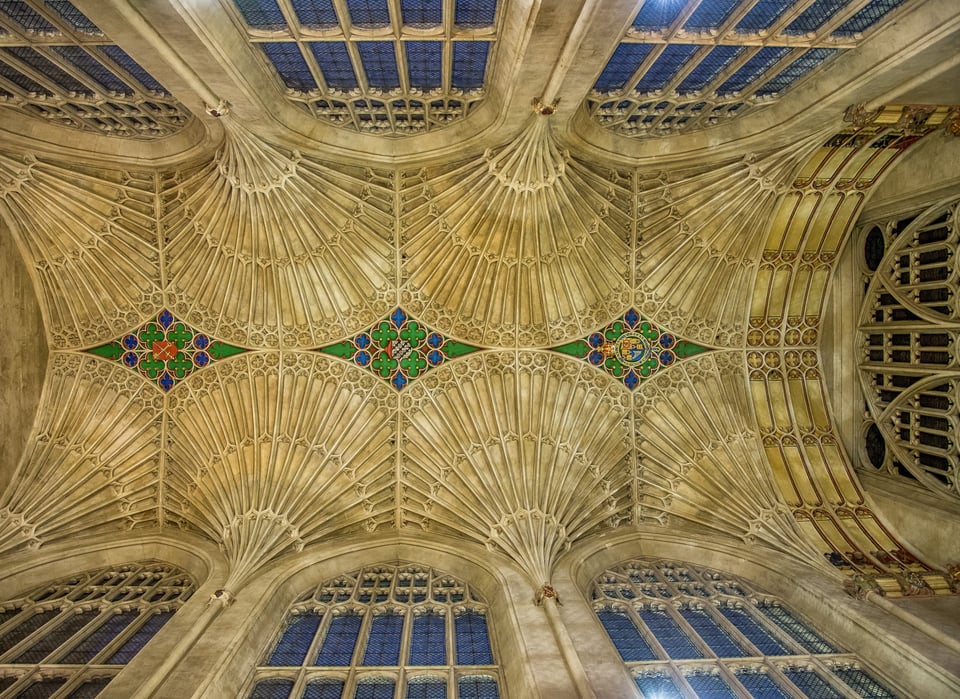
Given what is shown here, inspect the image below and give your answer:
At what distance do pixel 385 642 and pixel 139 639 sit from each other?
15.1 ft

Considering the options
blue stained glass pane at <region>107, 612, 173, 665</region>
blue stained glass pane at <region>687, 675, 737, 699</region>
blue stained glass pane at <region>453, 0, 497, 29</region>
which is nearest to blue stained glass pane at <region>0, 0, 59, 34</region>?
blue stained glass pane at <region>453, 0, 497, 29</region>

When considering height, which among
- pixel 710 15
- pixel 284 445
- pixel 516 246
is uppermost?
pixel 710 15

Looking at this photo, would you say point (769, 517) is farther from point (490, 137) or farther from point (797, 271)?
A: point (490, 137)

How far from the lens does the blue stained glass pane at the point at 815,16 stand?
31.2ft

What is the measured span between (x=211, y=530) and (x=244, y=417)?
107 inches

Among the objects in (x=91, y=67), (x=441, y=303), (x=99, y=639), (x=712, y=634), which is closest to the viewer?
(x=91, y=67)

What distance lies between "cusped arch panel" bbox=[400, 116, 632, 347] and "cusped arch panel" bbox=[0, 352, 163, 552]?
7.52 meters

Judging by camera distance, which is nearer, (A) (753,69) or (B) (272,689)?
(B) (272,689)

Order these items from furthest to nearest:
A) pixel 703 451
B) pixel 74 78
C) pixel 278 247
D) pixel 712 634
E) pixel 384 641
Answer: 1. pixel 703 451
2. pixel 278 247
3. pixel 384 641
4. pixel 712 634
5. pixel 74 78

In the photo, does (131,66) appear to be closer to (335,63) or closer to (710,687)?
(335,63)

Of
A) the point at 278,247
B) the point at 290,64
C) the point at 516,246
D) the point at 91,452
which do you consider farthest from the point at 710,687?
the point at 91,452

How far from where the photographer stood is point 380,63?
426 inches

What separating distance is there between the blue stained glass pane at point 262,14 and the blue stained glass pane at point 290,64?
32cm

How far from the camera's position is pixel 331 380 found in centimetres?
1453
